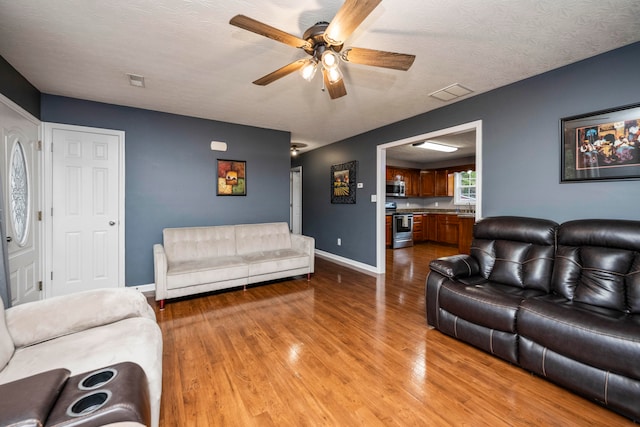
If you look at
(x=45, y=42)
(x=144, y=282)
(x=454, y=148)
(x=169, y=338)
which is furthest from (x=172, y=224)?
(x=454, y=148)

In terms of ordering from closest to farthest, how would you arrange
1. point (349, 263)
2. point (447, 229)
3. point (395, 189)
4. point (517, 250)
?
1. point (517, 250)
2. point (349, 263)
3. point (395, 189)
4. point (447, 229)

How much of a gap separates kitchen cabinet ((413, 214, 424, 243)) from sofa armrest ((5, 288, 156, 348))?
682cm

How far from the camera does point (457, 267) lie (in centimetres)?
246

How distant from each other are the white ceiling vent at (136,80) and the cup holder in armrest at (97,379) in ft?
9.03

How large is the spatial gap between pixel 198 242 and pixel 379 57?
10.6 ft

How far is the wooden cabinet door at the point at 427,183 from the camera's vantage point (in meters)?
7.80

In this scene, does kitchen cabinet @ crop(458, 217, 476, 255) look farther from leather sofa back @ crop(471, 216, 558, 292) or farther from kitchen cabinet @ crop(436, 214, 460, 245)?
leather sofa back @ crop(471, 216, 558, 292)

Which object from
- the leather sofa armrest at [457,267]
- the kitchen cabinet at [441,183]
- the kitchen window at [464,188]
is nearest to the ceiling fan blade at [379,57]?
the leather sofa armrest at [457,267]

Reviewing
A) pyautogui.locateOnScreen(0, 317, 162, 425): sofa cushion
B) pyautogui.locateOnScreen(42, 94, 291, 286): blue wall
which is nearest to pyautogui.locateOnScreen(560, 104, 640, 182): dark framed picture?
pyautogui.locateOnScreen(0, 317, 162, 425): sofa cushion

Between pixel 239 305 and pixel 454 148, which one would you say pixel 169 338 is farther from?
pixel 454 148

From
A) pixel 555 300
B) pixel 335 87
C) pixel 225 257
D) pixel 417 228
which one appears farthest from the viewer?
pixel 417 228

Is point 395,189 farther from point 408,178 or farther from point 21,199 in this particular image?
point 21,199

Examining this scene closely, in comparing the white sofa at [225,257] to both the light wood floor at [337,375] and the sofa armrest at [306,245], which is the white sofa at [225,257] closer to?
the sofa armrest at [306,245]

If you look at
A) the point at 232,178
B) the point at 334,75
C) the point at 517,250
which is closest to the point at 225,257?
the point at 232,178
